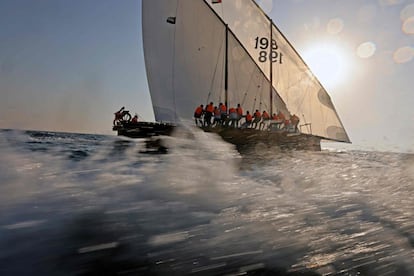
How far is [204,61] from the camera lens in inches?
1328

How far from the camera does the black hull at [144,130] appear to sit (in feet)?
70.2

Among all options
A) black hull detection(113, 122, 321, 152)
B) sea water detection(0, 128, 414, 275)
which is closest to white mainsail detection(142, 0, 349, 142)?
black hull detection(113, 122, 321, 152)

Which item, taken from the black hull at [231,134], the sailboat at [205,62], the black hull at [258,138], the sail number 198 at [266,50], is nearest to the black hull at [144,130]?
the black hull at [231,134]

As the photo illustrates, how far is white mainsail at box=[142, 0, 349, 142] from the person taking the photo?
A: 3353 centimetres

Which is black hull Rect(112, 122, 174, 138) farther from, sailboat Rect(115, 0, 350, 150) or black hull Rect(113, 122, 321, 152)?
sailboat Rect(115, 0, 350, 150)

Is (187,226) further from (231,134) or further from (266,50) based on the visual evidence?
(266,50)

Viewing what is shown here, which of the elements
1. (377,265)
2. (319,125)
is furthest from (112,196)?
(319,125)

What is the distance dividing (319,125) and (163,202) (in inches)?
1510

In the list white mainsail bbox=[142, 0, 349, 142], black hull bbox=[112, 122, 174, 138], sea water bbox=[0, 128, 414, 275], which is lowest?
sea water bbox=[0, 128, 414, 275]

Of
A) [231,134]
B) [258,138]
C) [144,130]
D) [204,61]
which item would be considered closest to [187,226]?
[144,130]

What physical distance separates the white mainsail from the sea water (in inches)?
1097

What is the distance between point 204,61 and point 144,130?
13.6 metres

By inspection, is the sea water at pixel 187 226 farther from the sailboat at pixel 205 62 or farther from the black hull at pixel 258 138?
the sailboat at pixel 205 62

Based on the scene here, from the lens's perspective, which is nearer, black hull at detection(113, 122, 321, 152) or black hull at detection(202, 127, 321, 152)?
black hull at detection(113, 122, 321, 152)
